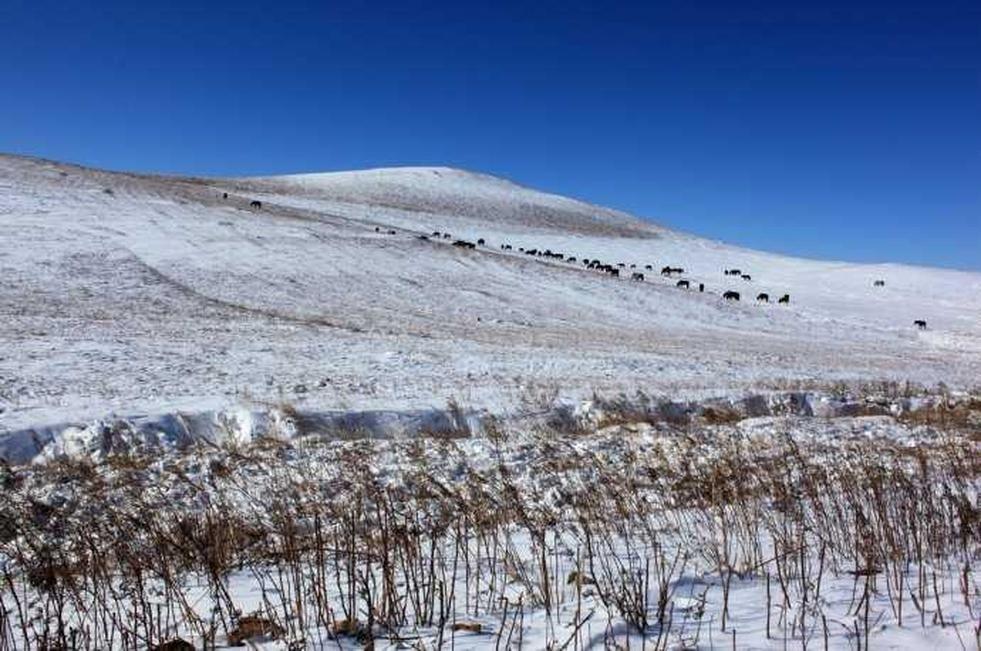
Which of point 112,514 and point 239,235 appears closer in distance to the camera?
point 112,514

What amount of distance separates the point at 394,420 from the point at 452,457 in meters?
2.61

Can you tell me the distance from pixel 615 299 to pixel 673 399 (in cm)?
2119

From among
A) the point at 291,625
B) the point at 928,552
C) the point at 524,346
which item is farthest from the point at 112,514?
the point at 524,346

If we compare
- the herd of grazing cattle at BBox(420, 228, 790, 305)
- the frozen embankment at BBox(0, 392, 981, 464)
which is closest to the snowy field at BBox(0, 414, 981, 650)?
the frozen embankment at BBox(0, 392, 981, 464)

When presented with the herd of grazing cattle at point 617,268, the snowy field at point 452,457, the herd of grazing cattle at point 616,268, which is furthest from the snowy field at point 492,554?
the herd of grazing cattle at point 616,268

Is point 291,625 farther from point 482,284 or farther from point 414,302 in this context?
point 482,284

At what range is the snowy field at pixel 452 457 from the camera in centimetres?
352

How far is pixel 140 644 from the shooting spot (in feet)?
10.9

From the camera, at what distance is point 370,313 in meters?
24.8

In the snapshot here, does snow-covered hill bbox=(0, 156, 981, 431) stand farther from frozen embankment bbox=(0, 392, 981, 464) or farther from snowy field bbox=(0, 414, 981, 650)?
snowy field bbox=(0, 414, 981, 650)

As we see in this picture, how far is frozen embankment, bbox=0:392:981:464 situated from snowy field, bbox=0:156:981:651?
0.19 ft

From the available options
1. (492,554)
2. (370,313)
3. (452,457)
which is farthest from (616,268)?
(492,554)

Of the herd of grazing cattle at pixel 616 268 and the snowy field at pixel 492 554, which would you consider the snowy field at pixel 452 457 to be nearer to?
the snowy field at pixel 492 554

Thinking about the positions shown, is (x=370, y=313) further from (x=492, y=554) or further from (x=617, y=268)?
(x=617, y=268)
